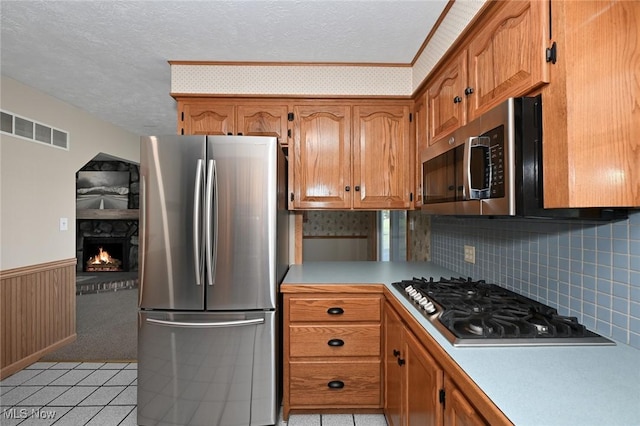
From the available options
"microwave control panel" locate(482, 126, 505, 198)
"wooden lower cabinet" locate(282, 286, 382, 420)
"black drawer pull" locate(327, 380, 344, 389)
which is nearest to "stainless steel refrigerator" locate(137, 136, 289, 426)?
"wooden lower cabinet" locate(282, 286, 382, 420)

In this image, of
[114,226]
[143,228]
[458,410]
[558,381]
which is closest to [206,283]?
[143,228]

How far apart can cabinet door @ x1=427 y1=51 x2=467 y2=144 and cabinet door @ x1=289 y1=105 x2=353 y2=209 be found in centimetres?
63

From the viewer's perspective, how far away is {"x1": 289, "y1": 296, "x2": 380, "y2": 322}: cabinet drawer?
6.46 feet

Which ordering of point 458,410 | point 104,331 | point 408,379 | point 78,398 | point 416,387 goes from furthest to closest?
point 104,331
point 78,398
point 408,379
point 416,387
point 458,410

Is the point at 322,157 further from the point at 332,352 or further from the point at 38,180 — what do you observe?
the point at 38,180

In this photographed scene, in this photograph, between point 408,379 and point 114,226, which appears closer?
point 408,379

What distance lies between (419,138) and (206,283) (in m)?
1.73

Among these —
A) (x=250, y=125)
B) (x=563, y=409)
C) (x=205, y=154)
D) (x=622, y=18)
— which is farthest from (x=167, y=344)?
(x=622, y=18)

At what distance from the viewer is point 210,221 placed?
1.79 m

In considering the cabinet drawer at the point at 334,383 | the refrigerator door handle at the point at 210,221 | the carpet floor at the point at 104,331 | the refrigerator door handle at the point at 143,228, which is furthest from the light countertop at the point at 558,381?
the carpet floor at the point at 104,331

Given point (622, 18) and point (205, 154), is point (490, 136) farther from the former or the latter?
point (205, 154)

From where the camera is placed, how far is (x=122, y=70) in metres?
2.52

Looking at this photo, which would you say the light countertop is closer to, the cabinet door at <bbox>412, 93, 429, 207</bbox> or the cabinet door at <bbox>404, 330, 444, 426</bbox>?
the cabinet door at <bbox>404, 330, 444, 426</bbox>

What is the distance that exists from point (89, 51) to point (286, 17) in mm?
1480
